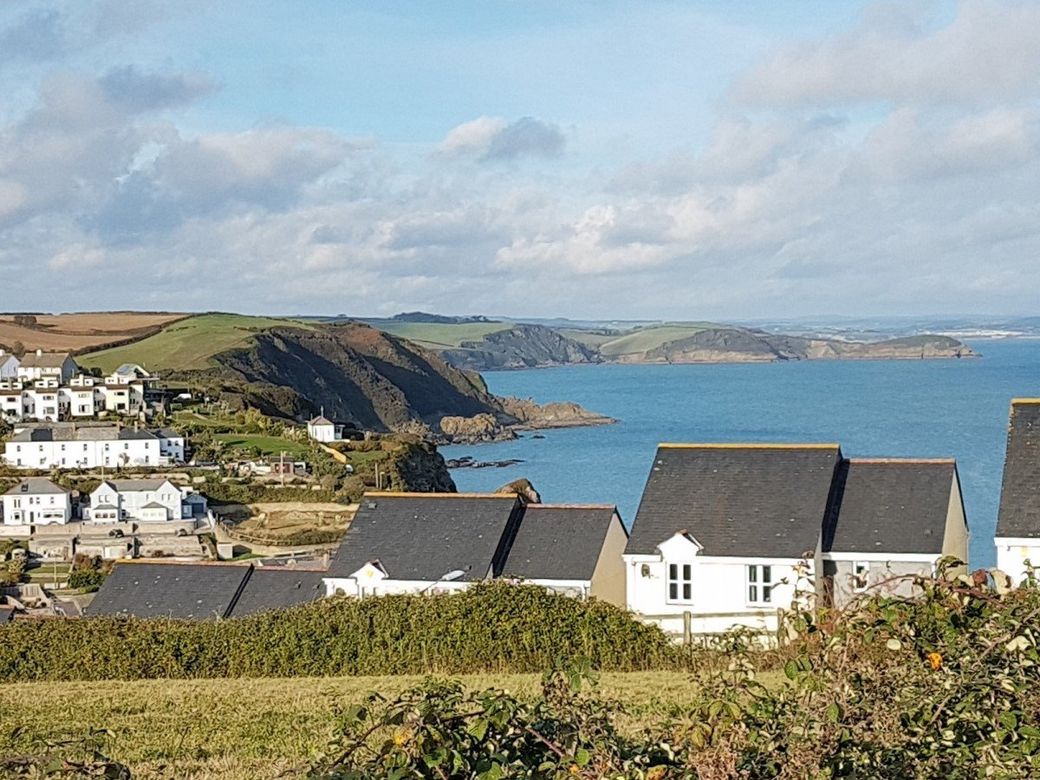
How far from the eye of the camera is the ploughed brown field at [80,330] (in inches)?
5733

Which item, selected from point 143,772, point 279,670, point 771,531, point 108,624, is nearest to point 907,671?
point 143,772

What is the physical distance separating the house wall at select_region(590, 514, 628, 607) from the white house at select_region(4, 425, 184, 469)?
6315cm

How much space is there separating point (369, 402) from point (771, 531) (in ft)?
470

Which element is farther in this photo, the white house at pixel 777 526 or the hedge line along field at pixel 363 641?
the white house at pixel 777 526

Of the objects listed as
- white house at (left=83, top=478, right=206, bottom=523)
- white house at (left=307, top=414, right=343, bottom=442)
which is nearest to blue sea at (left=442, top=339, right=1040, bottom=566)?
white house at (left=307, top=414, right=343, bottom=442)

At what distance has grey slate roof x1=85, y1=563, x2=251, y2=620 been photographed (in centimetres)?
2589

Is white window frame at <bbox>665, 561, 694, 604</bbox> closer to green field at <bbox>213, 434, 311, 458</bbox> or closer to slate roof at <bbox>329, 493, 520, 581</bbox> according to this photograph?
slate roof at <bbox>329, 493, 520, 581</bbox>

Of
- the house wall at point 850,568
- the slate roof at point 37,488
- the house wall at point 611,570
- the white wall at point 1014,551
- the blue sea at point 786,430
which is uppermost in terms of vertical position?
the white wall at point 1014,551

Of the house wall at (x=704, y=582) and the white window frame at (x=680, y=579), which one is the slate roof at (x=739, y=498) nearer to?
the house wall at (x=704, y=582)

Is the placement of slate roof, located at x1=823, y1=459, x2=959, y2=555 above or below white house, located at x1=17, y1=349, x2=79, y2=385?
above

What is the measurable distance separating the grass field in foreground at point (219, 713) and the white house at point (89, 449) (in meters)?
73.1

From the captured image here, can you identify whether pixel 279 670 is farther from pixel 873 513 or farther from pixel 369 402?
pixel 369 402

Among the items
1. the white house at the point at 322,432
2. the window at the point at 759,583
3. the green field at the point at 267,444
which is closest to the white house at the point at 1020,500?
the window at the point at 759,583

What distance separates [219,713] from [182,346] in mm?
147304
